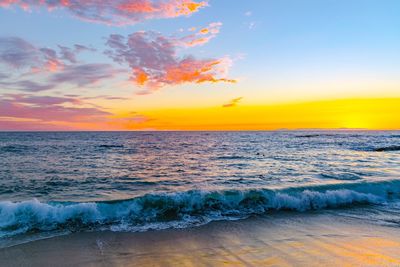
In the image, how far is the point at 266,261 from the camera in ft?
16.9

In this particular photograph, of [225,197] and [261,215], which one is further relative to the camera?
[225,197]

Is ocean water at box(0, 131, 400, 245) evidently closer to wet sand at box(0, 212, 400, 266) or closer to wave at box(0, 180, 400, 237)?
wave at box(0, 180, 400, 237)

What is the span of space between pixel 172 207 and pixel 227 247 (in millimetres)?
3802

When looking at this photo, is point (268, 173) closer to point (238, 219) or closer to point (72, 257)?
point (238, 219)

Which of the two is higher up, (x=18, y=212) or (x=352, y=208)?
(x=18, y=212)

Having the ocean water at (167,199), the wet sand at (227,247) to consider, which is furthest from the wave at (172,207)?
the wet sand at (227,247)

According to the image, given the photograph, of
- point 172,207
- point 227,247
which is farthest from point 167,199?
point 227,247

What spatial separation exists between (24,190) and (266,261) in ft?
36.1

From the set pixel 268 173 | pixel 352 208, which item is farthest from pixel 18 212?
pixel 268 173

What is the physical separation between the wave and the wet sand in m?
0.98

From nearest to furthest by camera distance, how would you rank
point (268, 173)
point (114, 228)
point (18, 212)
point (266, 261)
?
point (266, 261), point (114, 228), point (18, 212), point (268, 173)

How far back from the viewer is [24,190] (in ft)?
38.5

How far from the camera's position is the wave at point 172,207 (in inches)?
308

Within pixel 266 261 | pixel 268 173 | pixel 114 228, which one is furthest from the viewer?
A: pixel 268 173
